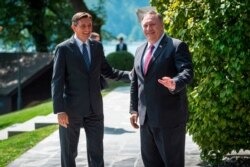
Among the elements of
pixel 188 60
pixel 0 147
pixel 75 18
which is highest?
pixel 75 18

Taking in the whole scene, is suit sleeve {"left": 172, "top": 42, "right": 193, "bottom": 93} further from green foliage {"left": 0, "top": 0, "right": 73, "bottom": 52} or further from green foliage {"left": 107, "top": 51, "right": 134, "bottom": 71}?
green foliage {"left": 0, "top": 0, "right": 73, "bottom": 52}

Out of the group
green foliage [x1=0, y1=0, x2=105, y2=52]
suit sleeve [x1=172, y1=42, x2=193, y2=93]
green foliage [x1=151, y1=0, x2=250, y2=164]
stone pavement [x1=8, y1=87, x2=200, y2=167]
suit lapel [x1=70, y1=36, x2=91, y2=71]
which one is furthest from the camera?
green foliage [x1=0, y1=0, x2=105, y2=52]

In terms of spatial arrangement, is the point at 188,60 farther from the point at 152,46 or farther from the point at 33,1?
the point at 33,1

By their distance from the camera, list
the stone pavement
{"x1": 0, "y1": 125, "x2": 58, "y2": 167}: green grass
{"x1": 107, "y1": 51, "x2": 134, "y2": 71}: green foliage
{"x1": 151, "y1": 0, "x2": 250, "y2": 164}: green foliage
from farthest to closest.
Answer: {"x1": 107, "y1": 51, "x2": 134, "y2": 71}: green foliage, {"x1": 0, "y1": 125, "x2": 58, "y2": 167}: green grass, the stone pavement, {"x1": 151, "y1": 0, "x2": 250, "y2": 164}: green foliage

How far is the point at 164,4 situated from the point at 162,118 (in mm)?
2567

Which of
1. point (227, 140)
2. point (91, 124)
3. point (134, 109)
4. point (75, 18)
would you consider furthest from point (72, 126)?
point (227, 140)

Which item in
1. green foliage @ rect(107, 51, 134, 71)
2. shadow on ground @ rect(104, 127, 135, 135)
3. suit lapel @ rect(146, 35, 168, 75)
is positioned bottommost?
green foliage @ rect(107, 51, 134, 71)

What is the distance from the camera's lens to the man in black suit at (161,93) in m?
5.00

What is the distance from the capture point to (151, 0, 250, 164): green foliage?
19.9 ft

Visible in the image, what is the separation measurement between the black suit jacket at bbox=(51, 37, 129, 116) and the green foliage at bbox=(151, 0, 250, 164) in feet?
4.27

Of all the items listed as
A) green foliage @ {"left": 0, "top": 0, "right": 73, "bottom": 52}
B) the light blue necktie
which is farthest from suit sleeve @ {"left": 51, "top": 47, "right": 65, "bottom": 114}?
green foliage @ {"left": 0, "top": 0, "right": 73, "bottom": 52}

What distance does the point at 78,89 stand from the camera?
5.74m

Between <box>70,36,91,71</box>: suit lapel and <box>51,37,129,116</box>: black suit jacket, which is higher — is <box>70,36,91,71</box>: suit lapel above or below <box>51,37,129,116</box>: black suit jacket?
above

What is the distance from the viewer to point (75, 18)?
5.61m
